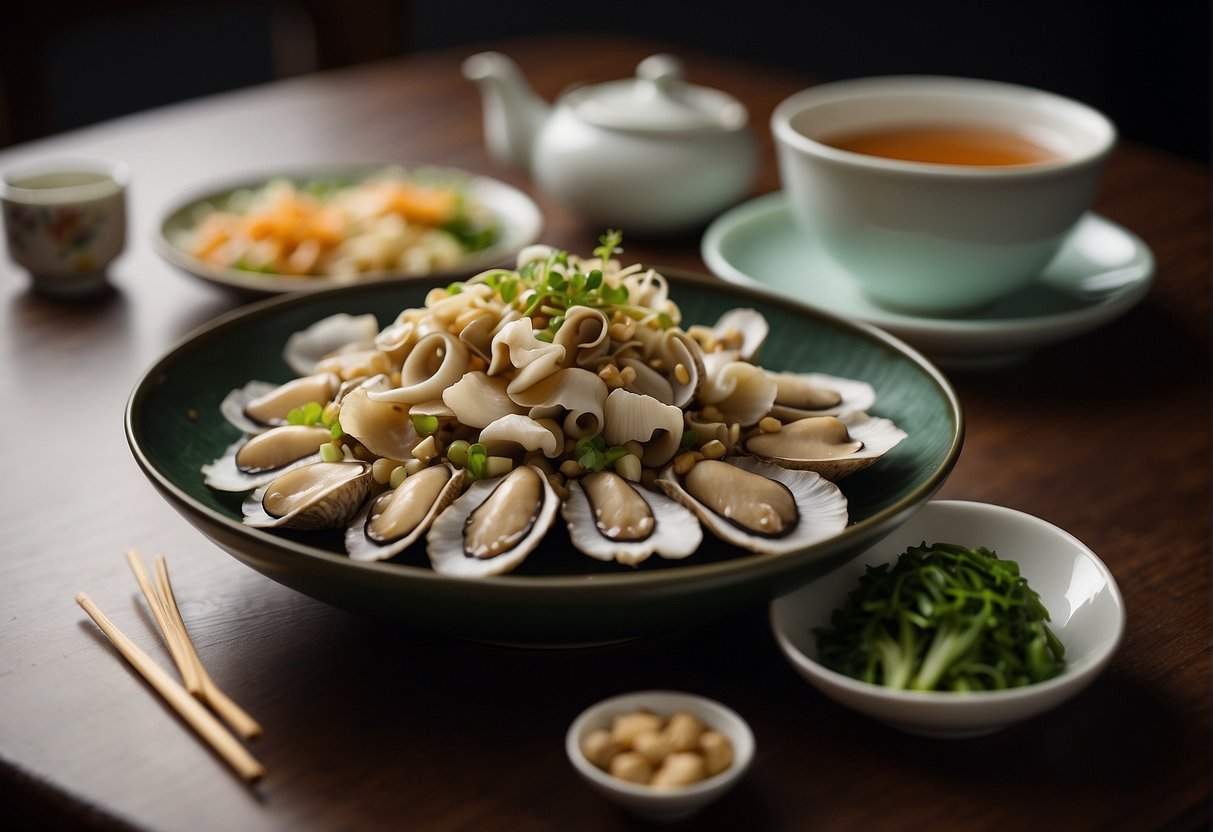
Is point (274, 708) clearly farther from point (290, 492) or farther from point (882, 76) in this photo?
point (882, 76)

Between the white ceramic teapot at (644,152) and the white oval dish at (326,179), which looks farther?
the white ceramic teapot at (644,152)

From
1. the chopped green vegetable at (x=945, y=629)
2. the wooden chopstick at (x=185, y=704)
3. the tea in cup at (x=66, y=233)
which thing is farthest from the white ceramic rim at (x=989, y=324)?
the tea in cup at (x=66, y=233)

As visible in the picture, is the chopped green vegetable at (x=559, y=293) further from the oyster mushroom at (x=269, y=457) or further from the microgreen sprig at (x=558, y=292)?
the oyster mushroom at (x=269, y=457)

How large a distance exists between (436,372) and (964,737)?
1.94 ft

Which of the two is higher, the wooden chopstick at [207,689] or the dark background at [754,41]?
the wooden chopstick at [207,689]

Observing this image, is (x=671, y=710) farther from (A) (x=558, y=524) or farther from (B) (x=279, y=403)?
(B) (x=279, y=403)

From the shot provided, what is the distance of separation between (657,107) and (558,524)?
3.91 ft

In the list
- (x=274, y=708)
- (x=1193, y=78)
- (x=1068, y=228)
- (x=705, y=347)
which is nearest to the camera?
(x=274, y=708)

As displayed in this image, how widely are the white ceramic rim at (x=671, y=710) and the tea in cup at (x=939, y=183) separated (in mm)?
942

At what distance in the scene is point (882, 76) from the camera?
4.68 m

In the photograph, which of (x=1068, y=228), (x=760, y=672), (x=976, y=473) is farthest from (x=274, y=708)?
(x=1068, y=228)

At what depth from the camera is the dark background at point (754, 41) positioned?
3.65 meters

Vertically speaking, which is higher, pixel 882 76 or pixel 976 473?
pixel 976 473

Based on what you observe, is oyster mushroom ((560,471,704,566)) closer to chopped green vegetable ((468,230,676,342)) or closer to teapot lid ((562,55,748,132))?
chopped green vegetable ((468,230,676,342))
